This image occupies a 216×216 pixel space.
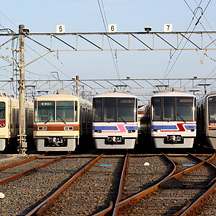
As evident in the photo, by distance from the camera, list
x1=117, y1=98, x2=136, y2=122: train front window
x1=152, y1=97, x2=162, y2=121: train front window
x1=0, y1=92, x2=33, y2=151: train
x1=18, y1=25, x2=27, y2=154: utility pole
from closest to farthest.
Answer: x1=117, y1=98, x2=136, y2=122: train front window, x1=152, y1=97, x2=162, y2=121: train front window, x1=18, y1=25, x2=27, y2=154: utility pole, x1=0, y1=92, x2=33, y2=151: train

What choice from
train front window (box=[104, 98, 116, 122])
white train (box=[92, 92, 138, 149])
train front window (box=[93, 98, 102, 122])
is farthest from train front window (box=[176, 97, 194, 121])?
train front window (box=[93, 98, 102, 122])

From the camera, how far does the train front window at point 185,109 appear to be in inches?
754

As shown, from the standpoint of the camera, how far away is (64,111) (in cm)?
1941

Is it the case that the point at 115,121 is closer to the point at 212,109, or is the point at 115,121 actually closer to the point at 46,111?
the point at 46,111

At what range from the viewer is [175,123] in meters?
19.1

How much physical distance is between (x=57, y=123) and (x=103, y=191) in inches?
414

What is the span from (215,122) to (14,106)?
9873 mm

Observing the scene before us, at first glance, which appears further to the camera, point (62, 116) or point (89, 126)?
point (89, 126)

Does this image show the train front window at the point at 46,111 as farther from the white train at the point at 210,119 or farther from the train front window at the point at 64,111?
the white train at the point at 210,119

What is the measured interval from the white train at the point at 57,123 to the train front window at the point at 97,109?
82 centimetres

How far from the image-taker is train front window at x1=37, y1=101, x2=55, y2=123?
19.3 meters

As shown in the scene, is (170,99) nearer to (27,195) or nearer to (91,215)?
(27,195)

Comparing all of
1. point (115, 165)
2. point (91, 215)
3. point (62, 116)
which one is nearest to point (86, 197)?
point (91, 215)

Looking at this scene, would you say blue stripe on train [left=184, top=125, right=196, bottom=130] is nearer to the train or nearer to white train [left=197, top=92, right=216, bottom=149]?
white train [left=197, top=92, right=216, bottom=149]
